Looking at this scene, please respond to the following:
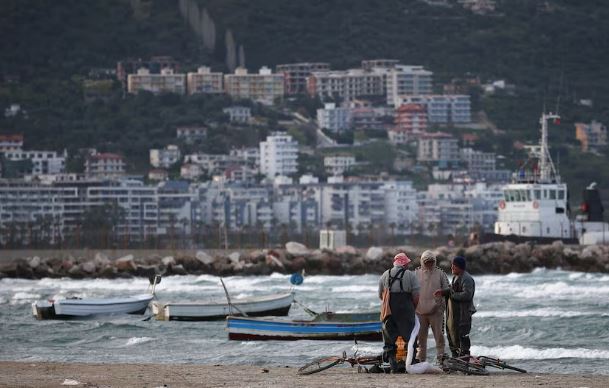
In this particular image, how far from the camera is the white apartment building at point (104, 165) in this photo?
151 meters

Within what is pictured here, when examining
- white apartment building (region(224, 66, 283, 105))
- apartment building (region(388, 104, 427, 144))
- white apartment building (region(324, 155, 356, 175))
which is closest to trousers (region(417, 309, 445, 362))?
white apartment building (region(324, 155, 356, 175))

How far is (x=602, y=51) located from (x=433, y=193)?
4829 cm

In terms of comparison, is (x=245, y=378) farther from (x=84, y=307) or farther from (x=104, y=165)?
(x=104, y=165)

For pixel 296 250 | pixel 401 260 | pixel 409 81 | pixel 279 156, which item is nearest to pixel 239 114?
pixel 409 81

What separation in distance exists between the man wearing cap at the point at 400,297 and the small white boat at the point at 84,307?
1889 centimetres

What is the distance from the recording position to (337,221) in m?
138

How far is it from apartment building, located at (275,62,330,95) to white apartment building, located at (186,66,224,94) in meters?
8.01

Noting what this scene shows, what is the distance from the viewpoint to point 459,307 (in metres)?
21.2

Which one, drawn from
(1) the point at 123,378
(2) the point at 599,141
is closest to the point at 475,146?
(2) the point at 599,141

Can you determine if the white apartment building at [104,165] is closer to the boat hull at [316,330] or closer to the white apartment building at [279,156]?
the white apartment building at [279,156]

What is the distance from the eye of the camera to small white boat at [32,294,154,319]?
38.6m

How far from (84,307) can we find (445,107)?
147880 mm

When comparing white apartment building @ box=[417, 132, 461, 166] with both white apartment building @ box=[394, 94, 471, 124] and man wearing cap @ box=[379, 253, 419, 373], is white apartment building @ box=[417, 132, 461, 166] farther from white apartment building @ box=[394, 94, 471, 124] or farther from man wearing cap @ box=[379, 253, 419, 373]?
man wearing cap @ box=[379, 253, 419, 373]

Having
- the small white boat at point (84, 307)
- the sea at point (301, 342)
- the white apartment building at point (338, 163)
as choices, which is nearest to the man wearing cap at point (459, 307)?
the sea at point (301, 342)
